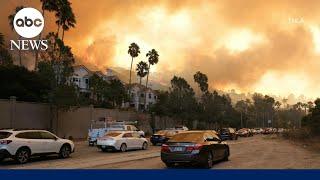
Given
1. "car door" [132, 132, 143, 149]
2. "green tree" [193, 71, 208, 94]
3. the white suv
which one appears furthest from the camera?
"green tree" [193, 71, 208, 94]

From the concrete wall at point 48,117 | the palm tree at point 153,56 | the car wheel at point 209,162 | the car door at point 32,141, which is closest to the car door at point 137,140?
the car door at point 32,141

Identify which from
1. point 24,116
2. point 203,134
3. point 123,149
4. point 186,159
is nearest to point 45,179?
point 186,159

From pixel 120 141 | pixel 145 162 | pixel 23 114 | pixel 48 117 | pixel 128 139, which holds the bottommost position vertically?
pixel 145 162

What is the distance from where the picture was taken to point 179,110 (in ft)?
269

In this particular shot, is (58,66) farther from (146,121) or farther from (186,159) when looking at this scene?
(186,159)

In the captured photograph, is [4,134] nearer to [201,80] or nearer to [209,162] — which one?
[209,162]

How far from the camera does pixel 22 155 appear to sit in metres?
22.4

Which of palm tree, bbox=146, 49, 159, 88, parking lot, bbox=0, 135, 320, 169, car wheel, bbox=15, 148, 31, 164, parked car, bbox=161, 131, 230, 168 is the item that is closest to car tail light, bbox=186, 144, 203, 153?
parked car, bbox=161, 131, 230, 168

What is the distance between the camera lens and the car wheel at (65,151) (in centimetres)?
2516

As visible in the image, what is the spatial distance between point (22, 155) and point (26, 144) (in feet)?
1.84

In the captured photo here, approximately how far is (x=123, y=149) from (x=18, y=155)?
9698mm

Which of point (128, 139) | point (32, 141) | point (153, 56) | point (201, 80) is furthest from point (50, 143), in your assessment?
point (201, 80)

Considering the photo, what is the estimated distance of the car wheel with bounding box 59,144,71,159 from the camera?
82.5ft

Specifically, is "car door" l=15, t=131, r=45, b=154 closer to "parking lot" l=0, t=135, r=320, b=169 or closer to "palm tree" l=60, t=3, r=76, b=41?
"parking lot" l=0, t=135, r=320, b=169
